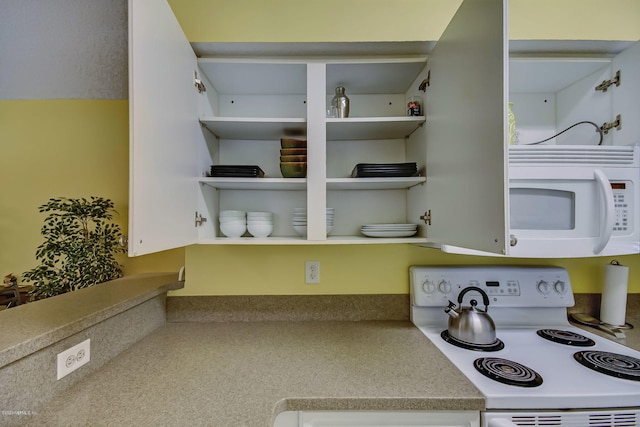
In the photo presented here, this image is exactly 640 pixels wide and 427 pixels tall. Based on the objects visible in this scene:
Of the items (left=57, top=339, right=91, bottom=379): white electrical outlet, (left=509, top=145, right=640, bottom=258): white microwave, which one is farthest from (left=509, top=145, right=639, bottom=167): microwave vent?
(left=57, top=339, right=91, bottom=379): white electrical outlet

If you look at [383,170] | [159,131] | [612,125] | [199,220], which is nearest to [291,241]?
[199,220]

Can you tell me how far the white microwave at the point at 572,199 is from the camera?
3.57 feet

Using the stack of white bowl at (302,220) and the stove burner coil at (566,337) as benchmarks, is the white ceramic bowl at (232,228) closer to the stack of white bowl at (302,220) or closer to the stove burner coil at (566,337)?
the stack of white bowl at (302,220)

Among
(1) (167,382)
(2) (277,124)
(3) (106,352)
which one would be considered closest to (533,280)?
(2) (277,124)

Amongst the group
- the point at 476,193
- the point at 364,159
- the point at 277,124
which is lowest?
the point at 476,193

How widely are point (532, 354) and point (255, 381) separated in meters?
1.03

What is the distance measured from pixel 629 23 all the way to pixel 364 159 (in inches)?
48.1

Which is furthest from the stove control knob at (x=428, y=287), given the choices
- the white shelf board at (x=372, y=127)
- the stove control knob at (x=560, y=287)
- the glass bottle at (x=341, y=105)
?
the glass bottle at (x=341, y=105)

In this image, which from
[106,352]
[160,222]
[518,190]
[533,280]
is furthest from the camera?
[533,280]

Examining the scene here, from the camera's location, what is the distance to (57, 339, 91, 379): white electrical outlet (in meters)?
0.81

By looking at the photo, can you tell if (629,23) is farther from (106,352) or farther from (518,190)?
(106,352)

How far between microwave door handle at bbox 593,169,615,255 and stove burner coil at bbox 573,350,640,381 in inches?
14.7

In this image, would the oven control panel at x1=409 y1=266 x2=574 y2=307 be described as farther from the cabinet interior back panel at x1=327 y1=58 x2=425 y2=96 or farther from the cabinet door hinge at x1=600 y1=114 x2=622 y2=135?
the cabinet interior back panel at x1=327 y1=58 x2=425 y2=96

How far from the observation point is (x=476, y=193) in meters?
0.83
